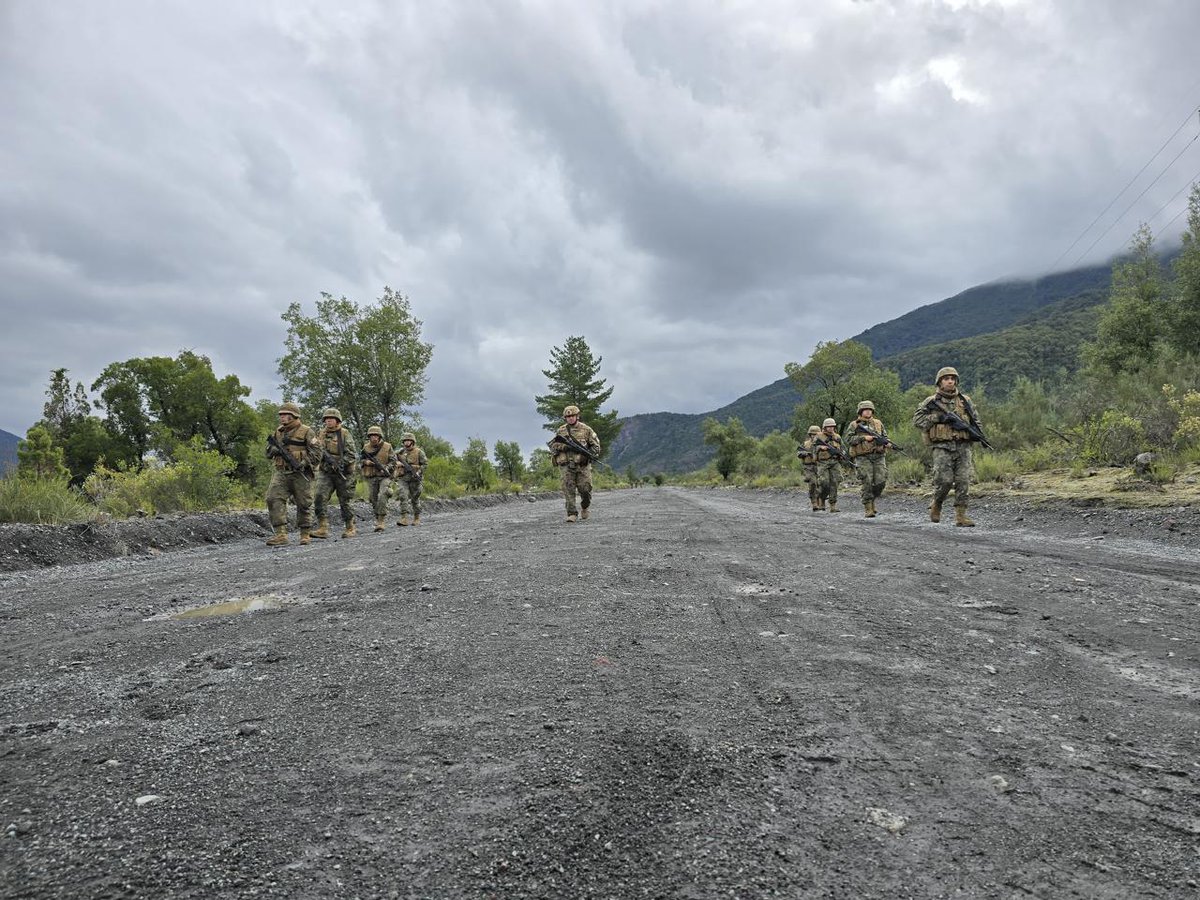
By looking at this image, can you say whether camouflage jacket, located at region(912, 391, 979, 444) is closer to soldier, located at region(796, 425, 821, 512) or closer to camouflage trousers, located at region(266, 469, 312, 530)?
soldier, located at region(796, 425, 821, 512)

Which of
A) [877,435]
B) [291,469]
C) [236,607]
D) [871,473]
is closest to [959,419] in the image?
[871,473]

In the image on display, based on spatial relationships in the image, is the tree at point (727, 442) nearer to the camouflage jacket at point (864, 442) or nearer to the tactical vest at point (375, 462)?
the camouflage jacket at point (864, 442)

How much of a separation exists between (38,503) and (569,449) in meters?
8.75

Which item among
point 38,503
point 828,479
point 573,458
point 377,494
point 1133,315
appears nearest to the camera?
point 38,503

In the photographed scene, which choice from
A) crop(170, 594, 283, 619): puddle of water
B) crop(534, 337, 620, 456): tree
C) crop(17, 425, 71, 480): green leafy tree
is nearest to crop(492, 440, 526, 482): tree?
crop(534, 337, 620, 456): tree

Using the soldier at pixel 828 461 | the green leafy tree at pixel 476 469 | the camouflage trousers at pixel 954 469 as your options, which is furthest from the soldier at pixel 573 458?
the green leafy tree at pixel 476 469

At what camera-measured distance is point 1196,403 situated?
10359mm

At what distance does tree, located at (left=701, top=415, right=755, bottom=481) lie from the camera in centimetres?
6781

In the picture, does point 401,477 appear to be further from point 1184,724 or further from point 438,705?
point 1184,724

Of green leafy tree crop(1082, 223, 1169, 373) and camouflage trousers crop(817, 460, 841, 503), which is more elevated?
green leafy tree crop(1082, 223, 1169, 373)

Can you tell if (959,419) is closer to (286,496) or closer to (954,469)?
(954,469)

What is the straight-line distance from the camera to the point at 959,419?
32.9 feet

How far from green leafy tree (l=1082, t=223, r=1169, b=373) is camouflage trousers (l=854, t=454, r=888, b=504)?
21.6 meters

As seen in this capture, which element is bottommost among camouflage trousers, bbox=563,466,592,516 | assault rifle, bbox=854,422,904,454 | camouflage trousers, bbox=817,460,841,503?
camouflage trousers, bbox=817,460,841,503
